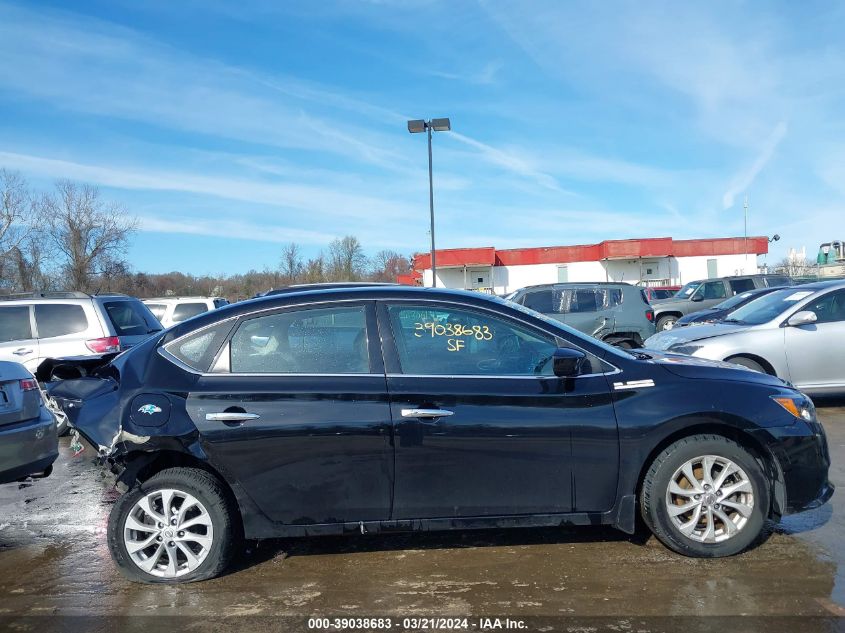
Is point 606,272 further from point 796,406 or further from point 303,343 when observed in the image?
point 303,343

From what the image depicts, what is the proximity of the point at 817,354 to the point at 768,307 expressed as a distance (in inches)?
39.1

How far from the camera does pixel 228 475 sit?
3.69m

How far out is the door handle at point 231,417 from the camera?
3.67 metres

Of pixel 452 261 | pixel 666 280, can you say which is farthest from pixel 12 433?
pixel 666 280

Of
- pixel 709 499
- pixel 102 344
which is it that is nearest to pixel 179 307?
pixel 102 344

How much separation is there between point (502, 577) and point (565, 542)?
0.68 meters

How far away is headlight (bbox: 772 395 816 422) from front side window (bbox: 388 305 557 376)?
1465 mm

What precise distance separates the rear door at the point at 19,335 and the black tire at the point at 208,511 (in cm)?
585

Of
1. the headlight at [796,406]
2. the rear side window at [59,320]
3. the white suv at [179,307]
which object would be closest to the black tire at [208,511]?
the headlight at [796,406]

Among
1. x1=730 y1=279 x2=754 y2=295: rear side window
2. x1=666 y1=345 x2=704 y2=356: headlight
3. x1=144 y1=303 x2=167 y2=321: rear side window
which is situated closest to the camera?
x1=666 y1=345 x2=704 y2=356: headlight

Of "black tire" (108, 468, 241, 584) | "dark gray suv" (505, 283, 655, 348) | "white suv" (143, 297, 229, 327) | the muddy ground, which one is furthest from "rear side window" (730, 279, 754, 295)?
"black tire" (108, 468, 241, 584)

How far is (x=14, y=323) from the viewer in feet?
28.6

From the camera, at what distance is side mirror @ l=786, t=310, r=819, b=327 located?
25.0 ft

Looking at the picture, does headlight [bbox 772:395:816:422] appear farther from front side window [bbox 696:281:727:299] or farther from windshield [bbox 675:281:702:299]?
windshield [bbox 675:281:702:299]
